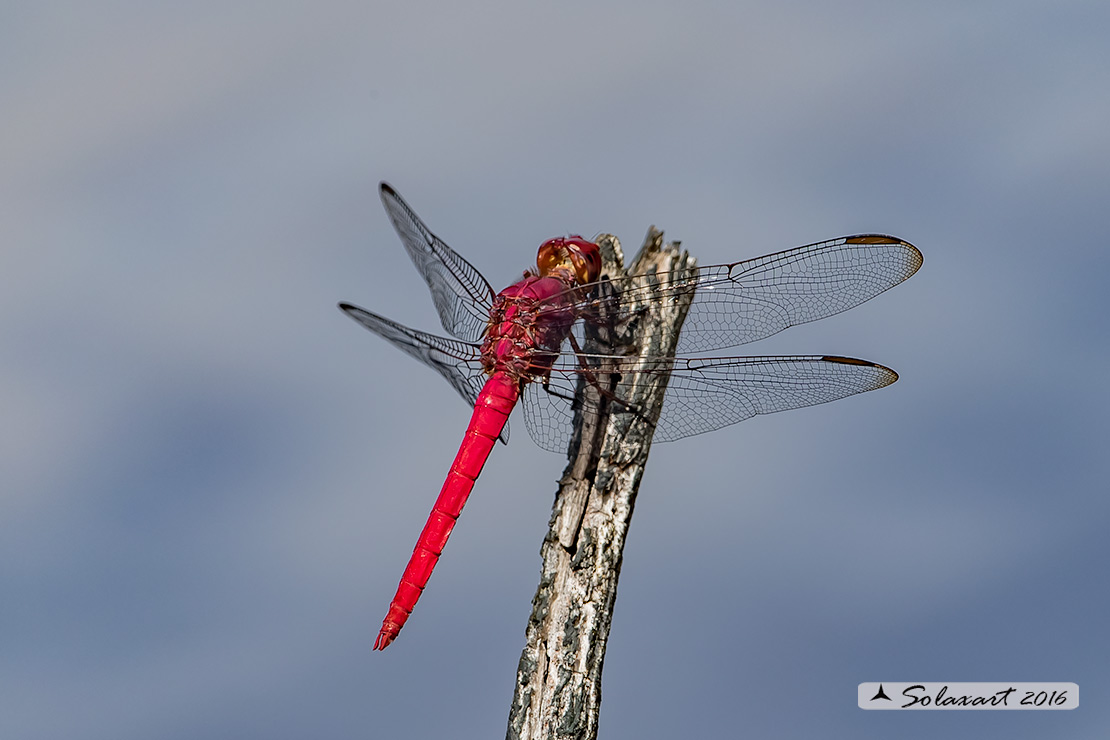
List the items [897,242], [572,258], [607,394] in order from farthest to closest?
[572,258], [607,394], [897,242]

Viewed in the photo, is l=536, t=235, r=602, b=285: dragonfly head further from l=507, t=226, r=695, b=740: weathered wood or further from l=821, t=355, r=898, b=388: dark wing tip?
l=821, t=355, r=898, b=388: dark wing tip

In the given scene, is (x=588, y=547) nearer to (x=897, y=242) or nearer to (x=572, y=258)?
(x=572, y=258)

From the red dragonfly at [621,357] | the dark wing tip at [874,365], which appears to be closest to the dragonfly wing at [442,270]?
the red dragonfly at [621,357]

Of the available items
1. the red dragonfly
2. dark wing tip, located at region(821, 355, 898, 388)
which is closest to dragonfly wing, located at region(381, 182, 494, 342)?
the red dragonfly

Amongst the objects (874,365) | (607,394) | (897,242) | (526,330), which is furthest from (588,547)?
(897,242)

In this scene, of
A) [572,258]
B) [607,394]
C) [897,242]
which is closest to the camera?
[897,242]

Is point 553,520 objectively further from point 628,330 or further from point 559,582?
point 628,330

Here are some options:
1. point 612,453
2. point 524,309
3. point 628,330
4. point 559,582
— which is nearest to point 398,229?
point 524,309
